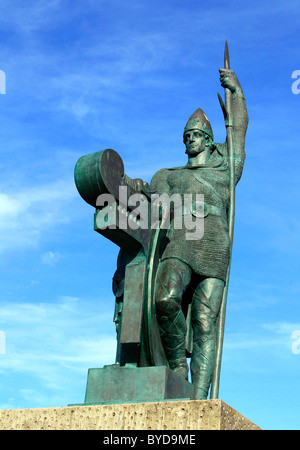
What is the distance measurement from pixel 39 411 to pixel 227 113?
4.64m

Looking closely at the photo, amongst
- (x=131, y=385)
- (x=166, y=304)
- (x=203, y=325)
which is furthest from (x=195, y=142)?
(x=131, y=385)

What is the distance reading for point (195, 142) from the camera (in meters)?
7.82

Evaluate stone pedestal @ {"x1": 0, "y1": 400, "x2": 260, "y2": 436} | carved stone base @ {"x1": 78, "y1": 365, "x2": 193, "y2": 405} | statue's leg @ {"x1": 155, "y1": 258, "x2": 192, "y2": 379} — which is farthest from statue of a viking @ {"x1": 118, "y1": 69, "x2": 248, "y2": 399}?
stone pedestal @ {"x1": 0, "y1": 400, "x2": 260, "y2": 436}

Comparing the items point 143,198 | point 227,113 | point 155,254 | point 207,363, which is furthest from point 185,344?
point 227,113

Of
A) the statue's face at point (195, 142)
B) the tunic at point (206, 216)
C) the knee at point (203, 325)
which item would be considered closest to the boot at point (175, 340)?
the knee at point (203, 325)

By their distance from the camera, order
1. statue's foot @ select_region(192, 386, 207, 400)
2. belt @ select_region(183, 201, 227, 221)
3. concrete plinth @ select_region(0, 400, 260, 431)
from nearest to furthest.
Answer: concrete plinth @ select_region(0, 400, 260, 431) → statue's foot @ select_region(192, 386, 207, 400) → belt @ select_region(183, 201, 227, 221)

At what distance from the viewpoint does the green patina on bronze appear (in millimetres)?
5570

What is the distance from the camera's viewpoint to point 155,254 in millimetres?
6172

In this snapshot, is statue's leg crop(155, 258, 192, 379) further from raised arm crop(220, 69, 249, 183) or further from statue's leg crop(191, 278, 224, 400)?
raised arm crop(220, 69, 249, 183)

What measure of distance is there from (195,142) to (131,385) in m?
3.27

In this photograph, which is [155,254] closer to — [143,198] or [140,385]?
[143,198]

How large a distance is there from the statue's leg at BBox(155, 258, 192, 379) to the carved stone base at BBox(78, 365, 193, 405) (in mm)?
636

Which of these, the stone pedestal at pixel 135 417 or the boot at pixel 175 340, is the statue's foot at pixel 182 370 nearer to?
the boot at pixel 175 340

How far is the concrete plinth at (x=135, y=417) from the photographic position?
4727 millimetres
